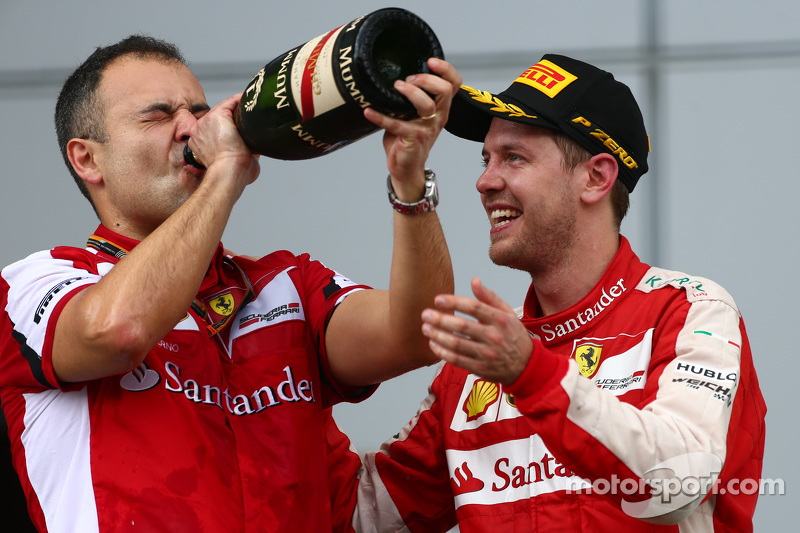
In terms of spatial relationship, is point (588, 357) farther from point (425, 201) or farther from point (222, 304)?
point (222, 304)

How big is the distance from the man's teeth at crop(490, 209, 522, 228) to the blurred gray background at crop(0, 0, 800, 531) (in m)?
1.13

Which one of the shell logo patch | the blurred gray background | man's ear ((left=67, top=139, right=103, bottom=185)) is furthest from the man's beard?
the blurred gray background

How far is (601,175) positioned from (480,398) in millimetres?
521

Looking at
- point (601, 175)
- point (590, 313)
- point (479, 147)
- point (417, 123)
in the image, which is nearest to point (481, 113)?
point (601, 175)

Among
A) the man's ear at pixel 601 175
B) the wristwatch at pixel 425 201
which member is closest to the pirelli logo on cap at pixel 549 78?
the man's ear at pixel 601 175

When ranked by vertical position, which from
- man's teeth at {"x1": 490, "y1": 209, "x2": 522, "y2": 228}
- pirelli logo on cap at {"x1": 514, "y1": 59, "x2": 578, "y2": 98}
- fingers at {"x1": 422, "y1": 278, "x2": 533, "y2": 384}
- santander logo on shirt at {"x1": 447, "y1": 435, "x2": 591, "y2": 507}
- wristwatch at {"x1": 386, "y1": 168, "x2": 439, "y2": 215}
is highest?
pirelli logo on cap at {"x1": 514, "y1": 59, "x2": 578, "y2": 98}

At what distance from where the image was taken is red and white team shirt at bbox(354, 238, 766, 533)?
48.0 inches

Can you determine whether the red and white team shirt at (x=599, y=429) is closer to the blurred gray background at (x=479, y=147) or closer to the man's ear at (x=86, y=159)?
the man's ear at (x=86, y=159)

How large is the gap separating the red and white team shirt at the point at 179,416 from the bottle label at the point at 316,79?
481 mm

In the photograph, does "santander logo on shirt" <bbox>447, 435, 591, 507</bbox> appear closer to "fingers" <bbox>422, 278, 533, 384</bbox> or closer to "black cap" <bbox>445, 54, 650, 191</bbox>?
"fingers" <bbox>422, 278, 533, 384</bbox>

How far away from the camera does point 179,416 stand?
1.48 metres

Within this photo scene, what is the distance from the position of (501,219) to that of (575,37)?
140cm

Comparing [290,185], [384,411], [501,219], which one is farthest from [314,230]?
[501,219]

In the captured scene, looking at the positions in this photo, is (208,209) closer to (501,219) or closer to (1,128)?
(501,219)
